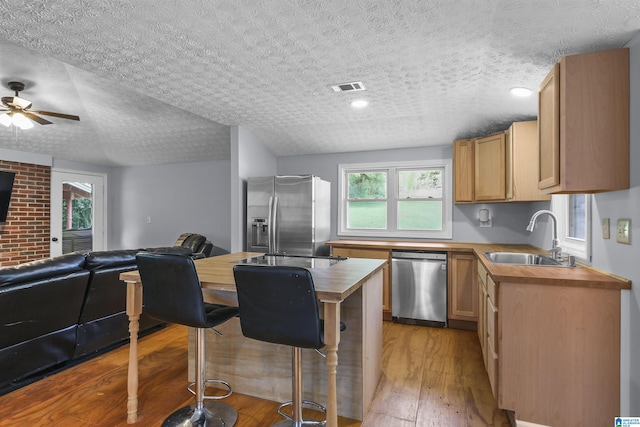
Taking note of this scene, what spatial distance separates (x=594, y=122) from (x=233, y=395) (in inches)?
108

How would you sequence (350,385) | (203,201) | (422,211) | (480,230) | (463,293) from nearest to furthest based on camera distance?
(350,385), (463,293), (480,230), (422,211), (203,201)

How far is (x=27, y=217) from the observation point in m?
5.30

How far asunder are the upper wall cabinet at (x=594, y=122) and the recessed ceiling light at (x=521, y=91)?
0.96 metres

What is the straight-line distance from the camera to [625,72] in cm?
183

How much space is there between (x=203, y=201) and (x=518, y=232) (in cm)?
476

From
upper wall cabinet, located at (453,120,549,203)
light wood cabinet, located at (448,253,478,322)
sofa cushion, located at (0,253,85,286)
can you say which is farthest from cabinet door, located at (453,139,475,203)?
sofa cushion, located at (0,253,85,286)

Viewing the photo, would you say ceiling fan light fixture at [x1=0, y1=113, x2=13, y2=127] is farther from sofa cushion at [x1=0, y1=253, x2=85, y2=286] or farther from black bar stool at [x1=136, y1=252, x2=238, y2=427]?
black bar stool at [x1=136, y1=252, x2=238, y2=427]

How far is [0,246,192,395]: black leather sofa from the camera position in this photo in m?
2.18

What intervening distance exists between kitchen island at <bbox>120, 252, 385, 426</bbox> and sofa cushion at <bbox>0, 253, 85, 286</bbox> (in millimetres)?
757

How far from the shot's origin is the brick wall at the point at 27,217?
5.06 meters

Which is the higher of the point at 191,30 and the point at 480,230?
the point at 191,30

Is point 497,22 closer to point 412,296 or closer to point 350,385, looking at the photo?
point 350,385

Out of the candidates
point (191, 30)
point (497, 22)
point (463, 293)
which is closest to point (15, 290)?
point (191, 30)

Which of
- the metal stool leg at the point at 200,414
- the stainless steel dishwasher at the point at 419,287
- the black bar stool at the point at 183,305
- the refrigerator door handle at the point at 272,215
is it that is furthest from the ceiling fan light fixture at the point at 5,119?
the stainless steel dishwasher at the point at 419,287
